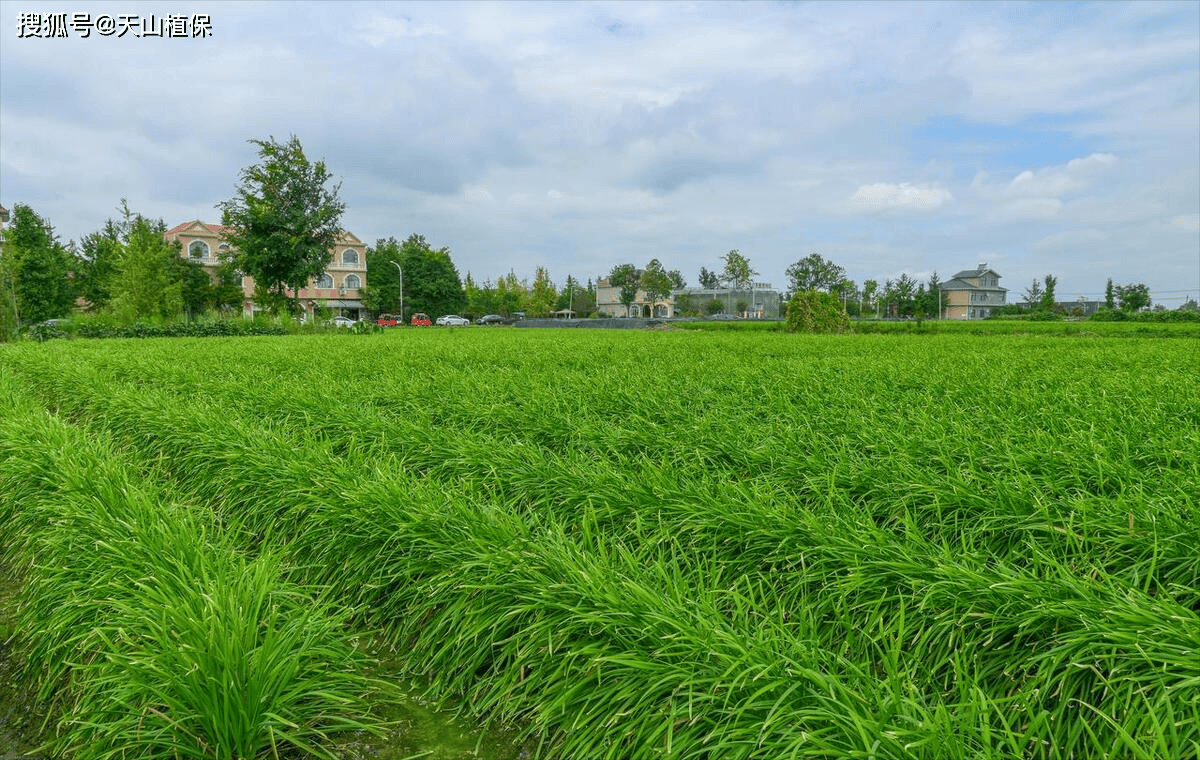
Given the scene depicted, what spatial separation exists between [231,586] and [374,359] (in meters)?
10.9

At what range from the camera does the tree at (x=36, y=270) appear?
38625 mm

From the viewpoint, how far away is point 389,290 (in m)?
69.1

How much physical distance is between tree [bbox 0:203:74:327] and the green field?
4325cm

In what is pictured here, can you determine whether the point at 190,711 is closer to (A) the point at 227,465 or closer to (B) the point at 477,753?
(B) the point at 477,753

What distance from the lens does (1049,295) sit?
220ft

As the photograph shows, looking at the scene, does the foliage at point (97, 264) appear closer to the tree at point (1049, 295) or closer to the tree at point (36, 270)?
the tree at point (36, 270)

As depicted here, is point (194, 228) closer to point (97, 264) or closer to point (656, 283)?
point (97, 264)

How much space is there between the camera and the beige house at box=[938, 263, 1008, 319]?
9325 cm

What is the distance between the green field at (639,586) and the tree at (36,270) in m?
43.3

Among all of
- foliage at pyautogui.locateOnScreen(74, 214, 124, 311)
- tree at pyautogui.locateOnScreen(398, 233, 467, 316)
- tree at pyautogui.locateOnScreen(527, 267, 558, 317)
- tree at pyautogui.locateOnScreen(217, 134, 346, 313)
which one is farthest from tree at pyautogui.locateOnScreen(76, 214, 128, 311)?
tree at pyautogui.locateOnScreen(527, 267, 558, 317)

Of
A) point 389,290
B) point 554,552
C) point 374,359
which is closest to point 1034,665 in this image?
point 554,552

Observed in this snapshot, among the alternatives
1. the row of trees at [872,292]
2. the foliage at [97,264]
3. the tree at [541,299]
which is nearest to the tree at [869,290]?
the row of trees at [872,292]

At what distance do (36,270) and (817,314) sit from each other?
44.6 metres

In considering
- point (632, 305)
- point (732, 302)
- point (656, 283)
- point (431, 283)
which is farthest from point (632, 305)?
point (431, 283)
